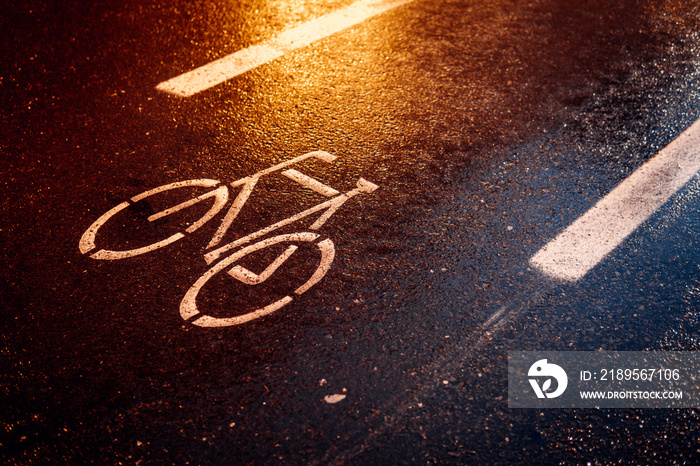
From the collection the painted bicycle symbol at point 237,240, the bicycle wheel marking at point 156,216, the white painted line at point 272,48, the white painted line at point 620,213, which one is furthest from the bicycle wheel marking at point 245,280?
the white painted line at point 272,48

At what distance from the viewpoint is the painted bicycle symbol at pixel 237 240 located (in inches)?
134

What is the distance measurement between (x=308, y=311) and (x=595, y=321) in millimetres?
1673

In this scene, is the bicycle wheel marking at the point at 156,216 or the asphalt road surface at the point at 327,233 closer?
the asphalt road surface at the point at 327,233

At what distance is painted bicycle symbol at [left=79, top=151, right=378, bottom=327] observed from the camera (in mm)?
3392

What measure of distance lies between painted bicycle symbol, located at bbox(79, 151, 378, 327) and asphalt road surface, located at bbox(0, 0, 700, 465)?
0.06 feet

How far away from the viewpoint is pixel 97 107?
4996 millimetres

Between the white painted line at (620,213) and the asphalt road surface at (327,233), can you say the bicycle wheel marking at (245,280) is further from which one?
the white painted line at (620,213)

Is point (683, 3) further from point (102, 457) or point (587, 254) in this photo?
point (102, 457)

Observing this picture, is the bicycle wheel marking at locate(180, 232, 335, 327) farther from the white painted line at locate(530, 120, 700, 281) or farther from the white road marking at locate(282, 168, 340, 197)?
the white painted line at locate(530, 120, 700, 281)

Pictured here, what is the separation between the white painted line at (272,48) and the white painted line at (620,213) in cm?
339

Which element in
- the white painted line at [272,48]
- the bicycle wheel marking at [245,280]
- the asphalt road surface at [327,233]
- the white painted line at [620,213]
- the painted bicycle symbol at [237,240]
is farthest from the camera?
the white painted line at [272,48]

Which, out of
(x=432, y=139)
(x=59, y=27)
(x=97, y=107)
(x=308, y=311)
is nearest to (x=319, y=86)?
(x=432, y=139)

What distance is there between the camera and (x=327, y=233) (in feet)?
12.6

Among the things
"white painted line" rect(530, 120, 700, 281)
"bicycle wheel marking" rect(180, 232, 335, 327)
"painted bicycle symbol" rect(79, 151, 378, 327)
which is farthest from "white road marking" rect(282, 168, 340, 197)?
"white painted line" rect(530, 120, 700, 281)
